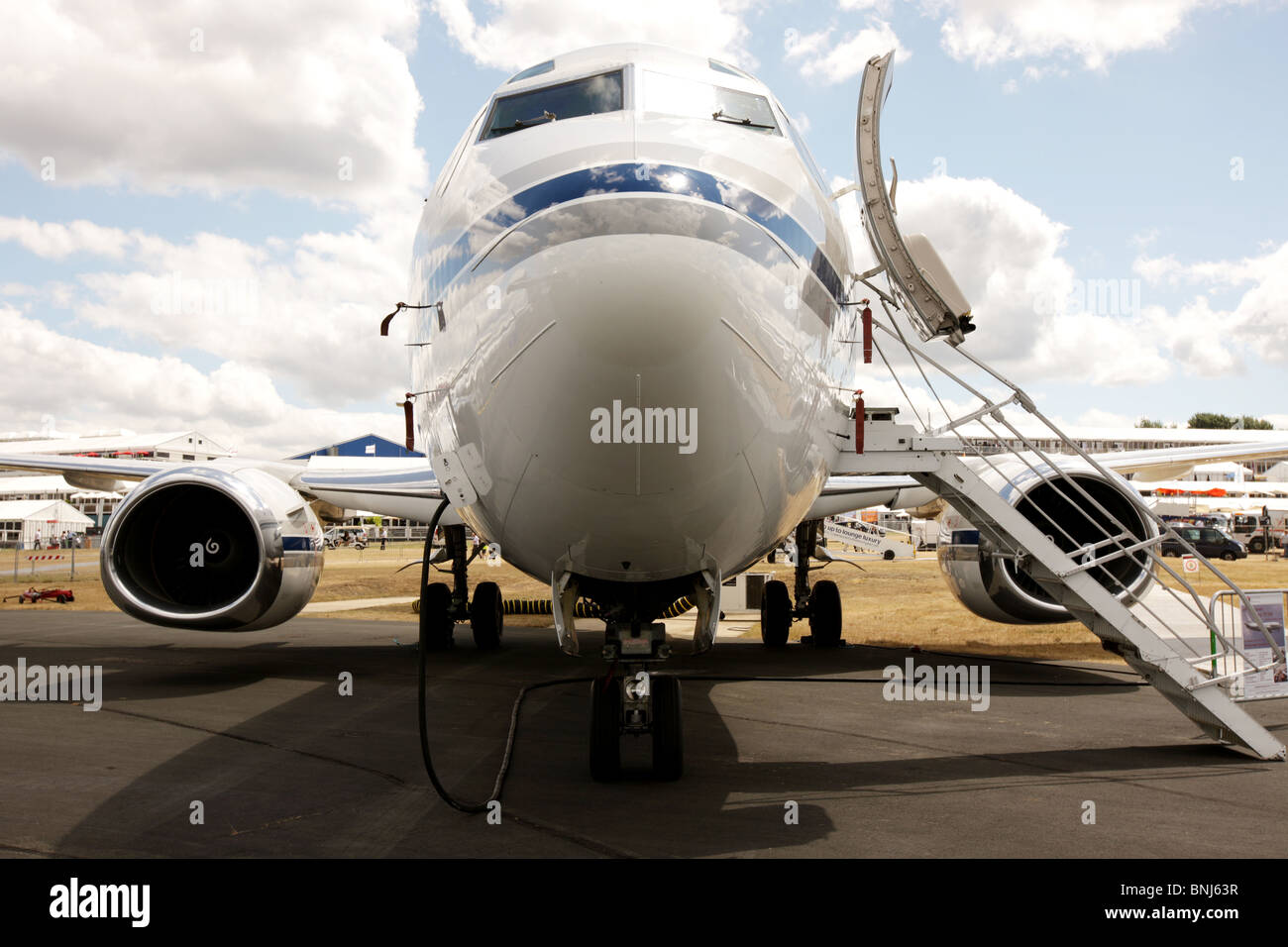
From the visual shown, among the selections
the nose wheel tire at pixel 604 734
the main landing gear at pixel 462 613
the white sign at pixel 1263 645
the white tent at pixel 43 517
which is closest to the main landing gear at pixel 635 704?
the nose wheel tire at pixel 604 734

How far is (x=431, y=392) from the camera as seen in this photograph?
19.3ft

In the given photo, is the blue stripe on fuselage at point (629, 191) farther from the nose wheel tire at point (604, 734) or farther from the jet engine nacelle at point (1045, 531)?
the jet engine nacelle at point (1045, 531)

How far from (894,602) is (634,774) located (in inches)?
701

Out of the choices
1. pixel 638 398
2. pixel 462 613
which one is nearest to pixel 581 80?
pixel 638 398

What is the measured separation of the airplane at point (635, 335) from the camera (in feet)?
14.5

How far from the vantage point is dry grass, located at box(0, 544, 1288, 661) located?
15.7 metres

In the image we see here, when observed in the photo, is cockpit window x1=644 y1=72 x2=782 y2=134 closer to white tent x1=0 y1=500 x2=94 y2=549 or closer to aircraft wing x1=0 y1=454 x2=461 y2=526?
aircraft wing x1=0 y1=454 x2=461 y2=526

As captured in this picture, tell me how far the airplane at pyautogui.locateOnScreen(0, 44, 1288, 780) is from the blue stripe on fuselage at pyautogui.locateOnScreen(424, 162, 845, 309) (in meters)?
0.01

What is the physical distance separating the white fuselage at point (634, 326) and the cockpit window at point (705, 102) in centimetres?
4

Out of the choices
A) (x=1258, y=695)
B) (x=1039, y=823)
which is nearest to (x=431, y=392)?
(x=1039, y=823)

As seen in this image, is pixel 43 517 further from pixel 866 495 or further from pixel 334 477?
pixel 866 495

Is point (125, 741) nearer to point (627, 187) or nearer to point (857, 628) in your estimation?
point (627, 187)

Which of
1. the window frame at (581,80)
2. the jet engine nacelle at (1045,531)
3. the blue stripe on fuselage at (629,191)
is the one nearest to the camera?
the blue stripe on fuselage at (629,191)
